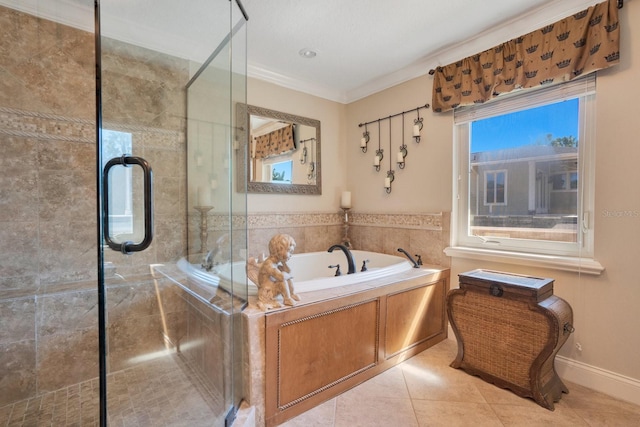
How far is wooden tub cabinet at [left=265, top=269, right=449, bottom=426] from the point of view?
148 centimetres

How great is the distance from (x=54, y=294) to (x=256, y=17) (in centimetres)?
216

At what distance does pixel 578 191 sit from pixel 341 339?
1754mm

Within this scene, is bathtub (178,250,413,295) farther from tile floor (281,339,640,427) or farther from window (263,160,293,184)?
window (263,160,293,184)

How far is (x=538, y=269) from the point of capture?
201cm

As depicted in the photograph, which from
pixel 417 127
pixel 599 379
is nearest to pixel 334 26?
pixel 417 127

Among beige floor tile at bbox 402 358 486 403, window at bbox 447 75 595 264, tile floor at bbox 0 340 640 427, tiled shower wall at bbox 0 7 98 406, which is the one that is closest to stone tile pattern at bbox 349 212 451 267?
window at bbox 447 75 595 264

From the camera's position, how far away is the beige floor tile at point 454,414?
4.87 ft

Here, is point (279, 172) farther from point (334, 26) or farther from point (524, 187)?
point (524, 187)

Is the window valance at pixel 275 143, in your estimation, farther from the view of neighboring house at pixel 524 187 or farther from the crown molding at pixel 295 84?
the view of neighboring house at pixel 524 187

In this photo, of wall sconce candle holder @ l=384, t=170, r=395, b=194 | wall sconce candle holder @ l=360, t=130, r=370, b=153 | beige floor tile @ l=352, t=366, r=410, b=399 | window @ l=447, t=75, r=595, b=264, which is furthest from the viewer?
wall sconce candle holder @ l=360, t=130, r=370, b=153

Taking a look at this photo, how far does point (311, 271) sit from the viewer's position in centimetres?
289

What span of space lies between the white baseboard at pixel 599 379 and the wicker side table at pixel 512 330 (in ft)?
0.59

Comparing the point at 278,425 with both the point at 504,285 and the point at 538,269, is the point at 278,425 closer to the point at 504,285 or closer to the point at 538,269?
the point at 504,285

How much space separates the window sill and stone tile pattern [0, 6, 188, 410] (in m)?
2.13
